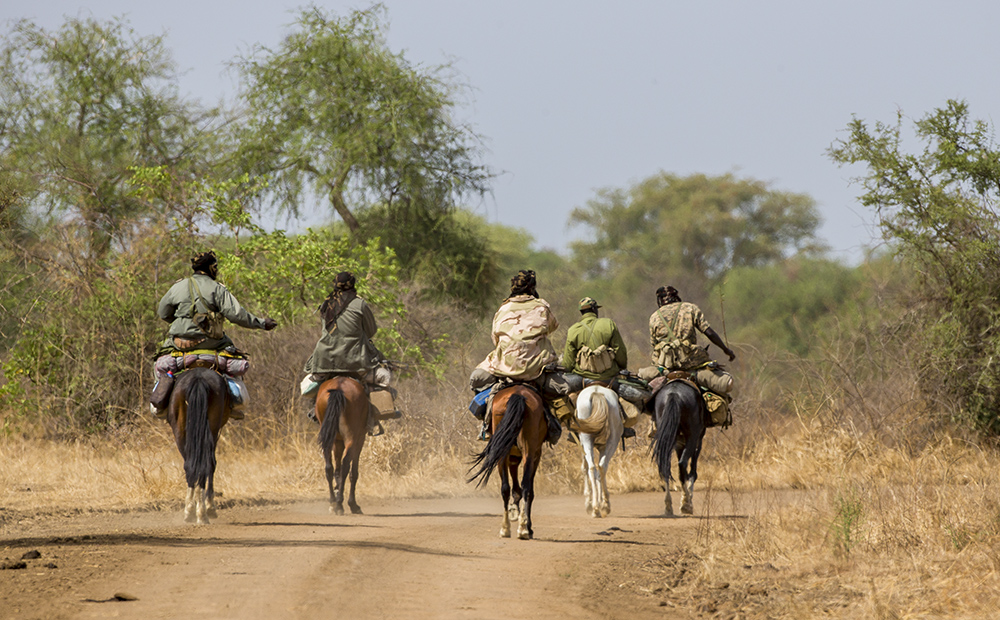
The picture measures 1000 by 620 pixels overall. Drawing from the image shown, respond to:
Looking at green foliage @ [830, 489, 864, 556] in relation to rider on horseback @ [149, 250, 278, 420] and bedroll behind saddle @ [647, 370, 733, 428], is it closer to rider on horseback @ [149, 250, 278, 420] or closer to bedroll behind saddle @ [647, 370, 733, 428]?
bedroll behind saddle @ [647, 370, 733, 428]

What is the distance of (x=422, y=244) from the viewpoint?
2444cm

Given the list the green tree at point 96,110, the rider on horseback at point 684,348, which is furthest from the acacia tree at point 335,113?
the rider on horseback at point 684,348

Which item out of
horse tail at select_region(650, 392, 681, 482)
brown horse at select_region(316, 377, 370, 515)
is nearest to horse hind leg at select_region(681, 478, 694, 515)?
horse tail at select_region(650, 392, 681, 482)

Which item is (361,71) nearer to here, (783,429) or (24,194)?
(24,194)

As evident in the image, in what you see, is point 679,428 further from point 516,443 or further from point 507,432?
point 507,432

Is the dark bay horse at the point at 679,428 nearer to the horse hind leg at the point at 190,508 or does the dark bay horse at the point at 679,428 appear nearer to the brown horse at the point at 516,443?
the brown horse at the point at 516,443

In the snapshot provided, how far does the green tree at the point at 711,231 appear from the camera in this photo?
48375mm

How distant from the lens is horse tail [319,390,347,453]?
1027 cm

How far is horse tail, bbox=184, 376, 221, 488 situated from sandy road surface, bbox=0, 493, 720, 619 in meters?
0.44

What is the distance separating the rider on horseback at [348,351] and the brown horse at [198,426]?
1.26 metres

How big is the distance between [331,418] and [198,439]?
4.63 feet

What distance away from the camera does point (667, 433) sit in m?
10.4

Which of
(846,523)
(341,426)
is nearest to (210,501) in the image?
(341,426)

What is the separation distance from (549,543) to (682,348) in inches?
120
